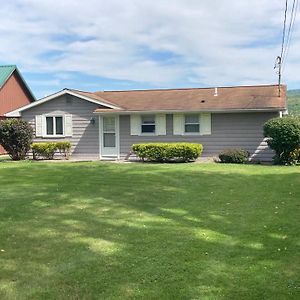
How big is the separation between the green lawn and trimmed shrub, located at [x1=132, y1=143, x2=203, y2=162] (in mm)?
7589

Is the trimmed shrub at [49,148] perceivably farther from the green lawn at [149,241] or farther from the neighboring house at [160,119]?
the green lawn at [149,241]

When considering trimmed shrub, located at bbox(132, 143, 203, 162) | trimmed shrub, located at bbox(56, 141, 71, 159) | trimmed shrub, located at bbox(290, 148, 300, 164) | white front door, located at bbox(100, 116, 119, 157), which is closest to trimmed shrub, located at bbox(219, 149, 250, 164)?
trimmed shrub, located at bbox(132, 143, 203, 162)

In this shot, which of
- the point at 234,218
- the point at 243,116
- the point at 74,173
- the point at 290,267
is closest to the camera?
the point at 290,267

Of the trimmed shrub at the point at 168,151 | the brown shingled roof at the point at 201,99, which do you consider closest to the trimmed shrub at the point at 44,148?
the brown shingled roof at the point at 201,99

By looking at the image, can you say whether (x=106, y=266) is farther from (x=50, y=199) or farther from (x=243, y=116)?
(x=243, y=116)

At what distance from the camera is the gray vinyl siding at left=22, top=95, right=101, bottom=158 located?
72.6 feet

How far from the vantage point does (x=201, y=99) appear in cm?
2203

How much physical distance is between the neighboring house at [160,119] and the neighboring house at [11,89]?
966 cm

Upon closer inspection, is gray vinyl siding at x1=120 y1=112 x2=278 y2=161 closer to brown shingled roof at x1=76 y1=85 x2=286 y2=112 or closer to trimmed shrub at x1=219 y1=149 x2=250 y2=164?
brown shingled roof at x1=76 y1=85 x2=286 y2=112

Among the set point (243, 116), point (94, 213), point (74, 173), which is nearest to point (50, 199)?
point (94, 213)

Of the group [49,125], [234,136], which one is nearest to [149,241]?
[234,136]

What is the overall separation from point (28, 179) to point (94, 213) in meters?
5.41

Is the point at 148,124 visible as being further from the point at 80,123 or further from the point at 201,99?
the point at 80,123

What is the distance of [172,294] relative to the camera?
446 centimetres
